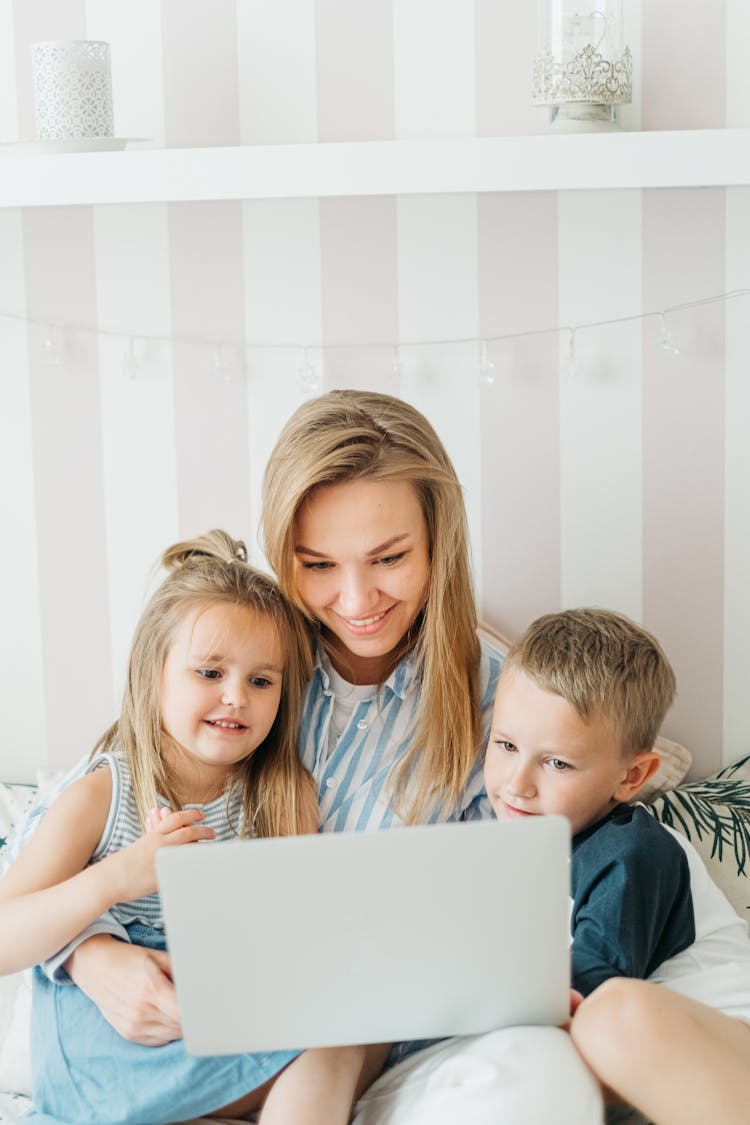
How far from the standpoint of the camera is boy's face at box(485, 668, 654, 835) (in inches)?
54.6

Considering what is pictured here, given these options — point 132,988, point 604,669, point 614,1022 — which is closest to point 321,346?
point 604,669

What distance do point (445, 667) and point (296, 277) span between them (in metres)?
0.67

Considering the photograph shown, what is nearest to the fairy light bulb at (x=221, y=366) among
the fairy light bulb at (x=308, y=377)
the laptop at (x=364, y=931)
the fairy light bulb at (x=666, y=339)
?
the fairy light bulb at (x=308, y=377)

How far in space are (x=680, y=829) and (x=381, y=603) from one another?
0.54 meters

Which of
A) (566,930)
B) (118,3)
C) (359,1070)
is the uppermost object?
(118,3)

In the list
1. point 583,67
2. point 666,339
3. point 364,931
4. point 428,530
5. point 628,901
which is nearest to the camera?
point 364,931

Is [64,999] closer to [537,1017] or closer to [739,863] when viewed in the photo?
[537,1017]

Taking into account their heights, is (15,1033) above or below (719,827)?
below

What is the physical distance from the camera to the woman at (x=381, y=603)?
146 centimetres

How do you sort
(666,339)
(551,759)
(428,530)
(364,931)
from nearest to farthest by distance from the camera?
(364,931), (551,759), (428,530), (666,339)

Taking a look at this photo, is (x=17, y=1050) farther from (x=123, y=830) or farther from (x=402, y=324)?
(x=402, y=324)

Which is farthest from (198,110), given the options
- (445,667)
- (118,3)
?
(445,667)

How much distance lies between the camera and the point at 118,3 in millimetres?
1816

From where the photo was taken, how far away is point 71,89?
5.47ft
